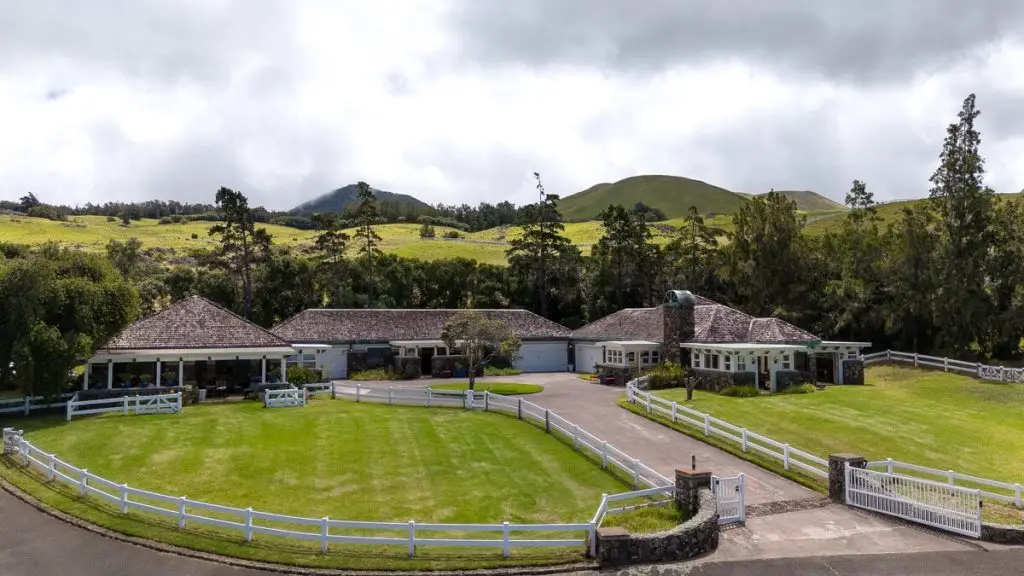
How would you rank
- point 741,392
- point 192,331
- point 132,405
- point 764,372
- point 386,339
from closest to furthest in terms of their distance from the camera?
point 132,405
point 741,392
point 192,331
point 764,372
point 386,339

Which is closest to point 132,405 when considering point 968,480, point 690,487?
point 690,487

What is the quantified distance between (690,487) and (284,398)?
19.9 m

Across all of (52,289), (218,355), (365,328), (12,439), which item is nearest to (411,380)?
(365,328)

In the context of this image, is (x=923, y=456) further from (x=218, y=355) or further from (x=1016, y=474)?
(x=218, y=355)

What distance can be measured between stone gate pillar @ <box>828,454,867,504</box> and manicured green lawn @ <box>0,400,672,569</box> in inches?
198

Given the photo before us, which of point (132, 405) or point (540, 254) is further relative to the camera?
point (540, 254)

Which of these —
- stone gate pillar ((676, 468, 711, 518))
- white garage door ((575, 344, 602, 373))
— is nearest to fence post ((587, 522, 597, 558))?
stone gate pillar ((676, 468, 711, 518))

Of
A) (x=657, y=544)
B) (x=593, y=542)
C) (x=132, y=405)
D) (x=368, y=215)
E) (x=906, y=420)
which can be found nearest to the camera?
(x=657, y=544)

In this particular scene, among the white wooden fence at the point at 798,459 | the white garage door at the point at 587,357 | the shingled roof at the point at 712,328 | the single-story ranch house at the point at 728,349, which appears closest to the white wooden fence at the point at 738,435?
the white wooden fence at the point at 798,459

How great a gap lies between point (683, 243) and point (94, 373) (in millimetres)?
50070

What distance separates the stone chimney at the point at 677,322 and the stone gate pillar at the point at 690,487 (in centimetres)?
2329

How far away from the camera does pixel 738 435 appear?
21.5m

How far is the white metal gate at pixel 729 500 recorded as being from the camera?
14398mm

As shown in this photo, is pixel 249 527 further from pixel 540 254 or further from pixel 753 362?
pixel 540 254
